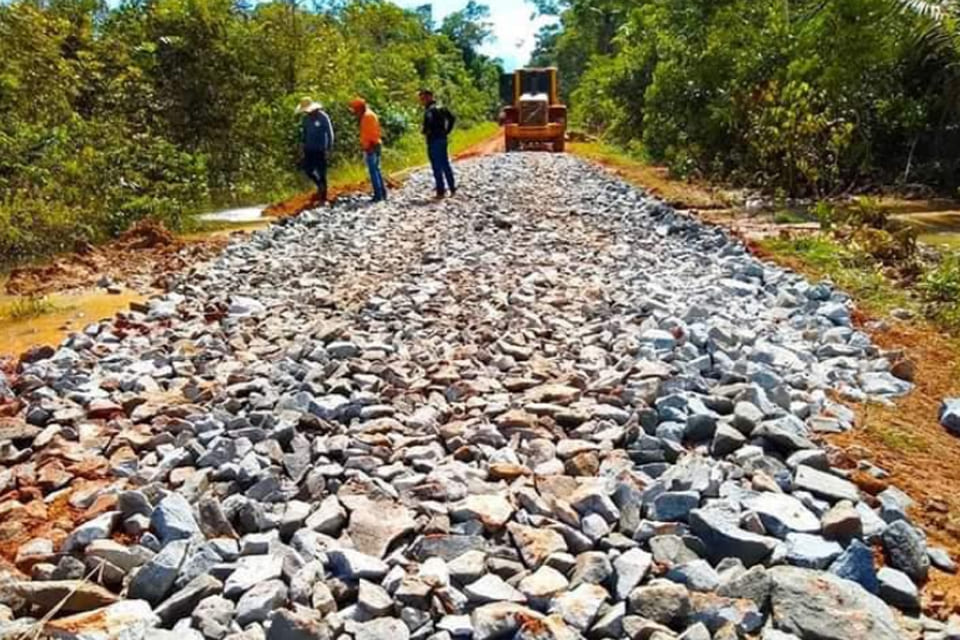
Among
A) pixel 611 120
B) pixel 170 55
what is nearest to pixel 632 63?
pixel 611 120

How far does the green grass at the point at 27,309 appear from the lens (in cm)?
700

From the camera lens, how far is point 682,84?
57.8 feet

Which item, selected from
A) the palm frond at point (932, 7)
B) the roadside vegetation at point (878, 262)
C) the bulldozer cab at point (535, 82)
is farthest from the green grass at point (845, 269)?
the bulldozer cab at point (535, 82)

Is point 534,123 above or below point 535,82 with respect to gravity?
below

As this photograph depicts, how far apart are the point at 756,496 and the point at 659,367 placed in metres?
1.38

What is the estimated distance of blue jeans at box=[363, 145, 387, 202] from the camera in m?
13.0

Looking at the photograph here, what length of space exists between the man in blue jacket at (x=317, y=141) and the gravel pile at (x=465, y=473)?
258 inches

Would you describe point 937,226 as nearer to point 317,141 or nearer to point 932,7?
point 932,7

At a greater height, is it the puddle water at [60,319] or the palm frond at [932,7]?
the palm frond at [932,7]

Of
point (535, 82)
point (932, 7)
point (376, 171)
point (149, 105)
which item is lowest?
point (376, 171)

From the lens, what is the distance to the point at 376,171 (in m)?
13.2

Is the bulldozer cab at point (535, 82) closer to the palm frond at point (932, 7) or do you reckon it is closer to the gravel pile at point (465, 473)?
the palm frond at point (932, 7)

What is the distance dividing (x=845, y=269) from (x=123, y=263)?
7.22 metres

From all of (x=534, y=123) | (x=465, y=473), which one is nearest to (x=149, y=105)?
(x=465, y=473)
